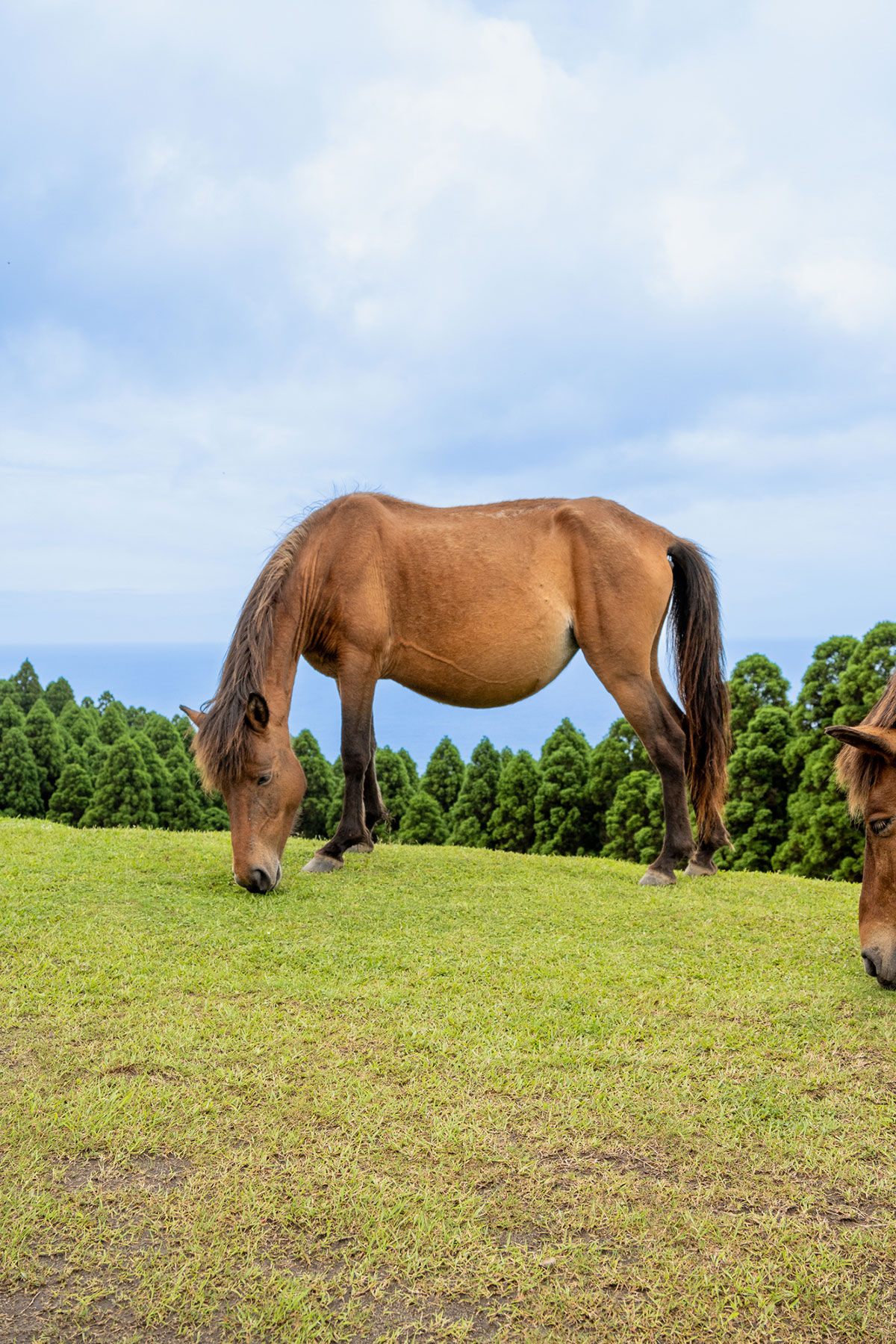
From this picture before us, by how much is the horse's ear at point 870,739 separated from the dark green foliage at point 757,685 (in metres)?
19.2

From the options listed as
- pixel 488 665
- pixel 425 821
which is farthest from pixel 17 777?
pixel 488 665

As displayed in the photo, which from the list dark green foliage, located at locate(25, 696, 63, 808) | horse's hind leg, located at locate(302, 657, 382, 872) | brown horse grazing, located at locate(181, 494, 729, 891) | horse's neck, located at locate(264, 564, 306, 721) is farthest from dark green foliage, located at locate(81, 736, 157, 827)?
horse's neck, located at locate(264, 564, 306, 721)

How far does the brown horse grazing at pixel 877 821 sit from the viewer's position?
4.10 m

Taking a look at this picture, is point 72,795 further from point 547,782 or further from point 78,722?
point 547,782

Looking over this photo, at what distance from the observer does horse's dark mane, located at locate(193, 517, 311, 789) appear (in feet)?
19.4

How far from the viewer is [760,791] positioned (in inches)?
837

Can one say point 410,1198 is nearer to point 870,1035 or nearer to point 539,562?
point 870,1035

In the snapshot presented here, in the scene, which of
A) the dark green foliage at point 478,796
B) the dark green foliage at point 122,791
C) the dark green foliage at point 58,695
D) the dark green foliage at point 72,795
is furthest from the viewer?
the dark green foliage at point 58,695

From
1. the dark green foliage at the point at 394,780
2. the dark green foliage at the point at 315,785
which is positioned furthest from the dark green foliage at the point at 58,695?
the dark green foliage at the point at 394,780

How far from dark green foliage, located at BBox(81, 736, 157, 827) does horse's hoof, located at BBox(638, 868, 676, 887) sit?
75.2 ft

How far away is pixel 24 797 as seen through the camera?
30062 mm

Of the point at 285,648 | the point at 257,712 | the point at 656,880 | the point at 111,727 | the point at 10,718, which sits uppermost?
the point at 10,718

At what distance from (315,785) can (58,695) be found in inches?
706

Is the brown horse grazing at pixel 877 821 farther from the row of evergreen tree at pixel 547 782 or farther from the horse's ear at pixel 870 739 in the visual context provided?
the row of evergreen tree at pixel 547 782
